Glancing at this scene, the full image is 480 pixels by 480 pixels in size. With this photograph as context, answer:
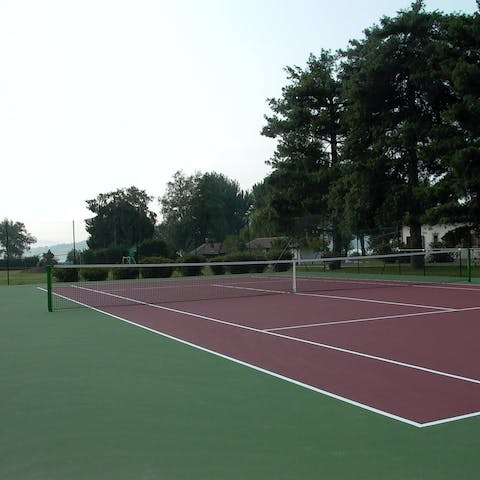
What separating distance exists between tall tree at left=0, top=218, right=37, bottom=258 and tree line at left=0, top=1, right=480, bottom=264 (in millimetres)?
4217

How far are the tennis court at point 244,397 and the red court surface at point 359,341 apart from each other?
31 millimetres

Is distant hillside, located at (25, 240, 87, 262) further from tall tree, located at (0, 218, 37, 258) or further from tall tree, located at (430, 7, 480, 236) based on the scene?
tall tree, located at (430, 7, 480, 236)

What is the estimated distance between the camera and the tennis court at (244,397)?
11.4ft

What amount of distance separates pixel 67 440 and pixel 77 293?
14.5m

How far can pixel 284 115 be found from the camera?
3062cm

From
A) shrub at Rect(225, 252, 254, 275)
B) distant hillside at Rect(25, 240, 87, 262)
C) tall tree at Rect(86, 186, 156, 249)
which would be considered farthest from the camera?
tall tree at Rect(86, 186, 156, 249)

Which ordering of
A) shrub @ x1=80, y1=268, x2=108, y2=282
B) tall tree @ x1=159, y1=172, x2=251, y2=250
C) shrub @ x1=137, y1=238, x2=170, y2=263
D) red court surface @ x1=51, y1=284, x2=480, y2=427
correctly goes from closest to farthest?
→ red court surface @ x1=51, y1=284, x2=480, y2=427, shrub @ x1=80, y1=268, x2=108, y2=282, shrub @ x1=137, y1=238, x2=170, y2=263, tall tree @ x1=159, y1=172, x2=251, y2=250

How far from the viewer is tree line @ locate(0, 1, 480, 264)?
21.8 metres

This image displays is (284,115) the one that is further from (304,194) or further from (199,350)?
(199,350)

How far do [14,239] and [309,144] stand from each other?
1781cm

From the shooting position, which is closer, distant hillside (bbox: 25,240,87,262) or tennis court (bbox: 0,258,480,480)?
tennis court (bbox: 0,258,480,480)

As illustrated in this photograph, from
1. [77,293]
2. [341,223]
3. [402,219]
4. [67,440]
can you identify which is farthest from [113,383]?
[341,223]

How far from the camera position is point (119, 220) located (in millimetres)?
52844

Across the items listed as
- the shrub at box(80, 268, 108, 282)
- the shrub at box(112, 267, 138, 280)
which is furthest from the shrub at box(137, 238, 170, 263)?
the shrub at box(80, 268, 108, 282)
